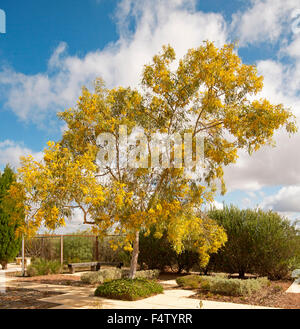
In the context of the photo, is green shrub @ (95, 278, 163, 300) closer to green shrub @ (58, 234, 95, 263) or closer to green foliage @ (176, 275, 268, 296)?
green foliage @ (176, 275, 268, 296)

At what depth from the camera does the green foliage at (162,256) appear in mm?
13398

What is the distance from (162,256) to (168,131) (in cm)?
673

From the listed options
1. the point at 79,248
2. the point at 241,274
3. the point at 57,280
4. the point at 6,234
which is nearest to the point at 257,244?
the point at 241,274

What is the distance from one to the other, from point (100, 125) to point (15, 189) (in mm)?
2560

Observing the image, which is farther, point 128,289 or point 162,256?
point 162,256

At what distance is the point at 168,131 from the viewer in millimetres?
8930

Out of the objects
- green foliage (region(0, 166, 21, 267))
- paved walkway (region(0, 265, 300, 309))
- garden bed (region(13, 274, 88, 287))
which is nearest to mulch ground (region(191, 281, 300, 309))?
paved walkway (region(0, 265, 300, 309))

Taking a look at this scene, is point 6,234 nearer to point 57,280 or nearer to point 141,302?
point 57,280

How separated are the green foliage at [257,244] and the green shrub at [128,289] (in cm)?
380

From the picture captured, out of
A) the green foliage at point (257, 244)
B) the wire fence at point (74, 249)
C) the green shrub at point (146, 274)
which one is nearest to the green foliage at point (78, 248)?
the wire fence at point (74, 249)

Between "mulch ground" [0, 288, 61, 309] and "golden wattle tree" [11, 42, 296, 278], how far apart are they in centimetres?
187

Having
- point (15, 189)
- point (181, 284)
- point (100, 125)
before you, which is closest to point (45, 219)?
point (15, 189)

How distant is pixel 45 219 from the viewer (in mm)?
7105

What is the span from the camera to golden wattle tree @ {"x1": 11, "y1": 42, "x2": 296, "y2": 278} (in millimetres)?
7859
